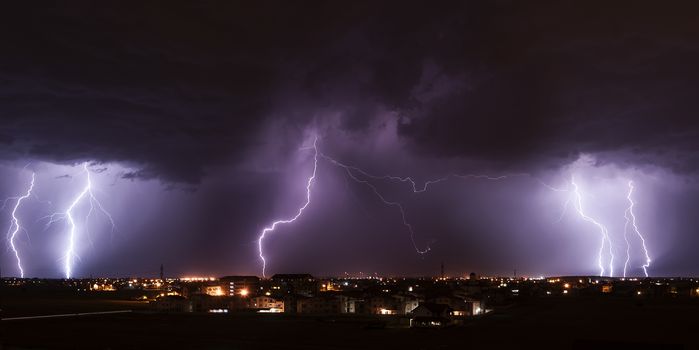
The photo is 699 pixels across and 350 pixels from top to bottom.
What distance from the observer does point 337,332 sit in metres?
38.3

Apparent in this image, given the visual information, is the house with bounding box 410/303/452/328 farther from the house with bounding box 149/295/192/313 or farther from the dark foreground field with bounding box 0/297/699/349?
the house with bounding box 149/295/192/313

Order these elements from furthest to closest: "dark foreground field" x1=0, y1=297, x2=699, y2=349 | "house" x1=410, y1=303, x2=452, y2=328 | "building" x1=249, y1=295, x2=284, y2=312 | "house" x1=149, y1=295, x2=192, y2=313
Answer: "building" x1=249, y1=295, x2=284, y2=312, "house" x1=149, y1=295, x2=192, y2=313, "house" x1=410, y1=303, x2=452, y2=328, "dark foreground field" x1=0, y1=297, x2=699, y2=349

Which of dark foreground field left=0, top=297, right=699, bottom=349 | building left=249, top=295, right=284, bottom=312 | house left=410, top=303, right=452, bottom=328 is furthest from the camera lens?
building left=249, top=295, right=284, bottom=312

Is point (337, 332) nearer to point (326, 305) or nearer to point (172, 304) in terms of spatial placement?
point (326, 305)

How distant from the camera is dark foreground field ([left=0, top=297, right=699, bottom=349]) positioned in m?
32.2

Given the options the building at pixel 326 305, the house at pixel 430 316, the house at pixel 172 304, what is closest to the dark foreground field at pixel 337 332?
the house at pixel 430 316

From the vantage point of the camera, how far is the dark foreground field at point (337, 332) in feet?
105

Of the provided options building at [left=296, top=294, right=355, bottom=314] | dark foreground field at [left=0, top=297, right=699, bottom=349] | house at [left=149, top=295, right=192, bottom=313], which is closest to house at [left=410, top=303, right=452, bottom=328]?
dark foreground field at [left=0, top=297, right=699, bottom=349]

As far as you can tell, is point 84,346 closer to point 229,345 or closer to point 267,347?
point 229,345

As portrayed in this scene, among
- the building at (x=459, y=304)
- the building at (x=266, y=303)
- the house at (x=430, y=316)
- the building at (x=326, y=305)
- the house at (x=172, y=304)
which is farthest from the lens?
the building at (x=266, y=303)

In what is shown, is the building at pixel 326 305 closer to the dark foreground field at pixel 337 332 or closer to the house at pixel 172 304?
the dark foreground field at pixel 337 332

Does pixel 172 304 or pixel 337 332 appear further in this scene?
pixel 172 304

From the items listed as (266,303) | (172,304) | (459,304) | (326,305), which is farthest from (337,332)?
(172,304)

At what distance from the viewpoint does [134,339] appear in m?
34.6
